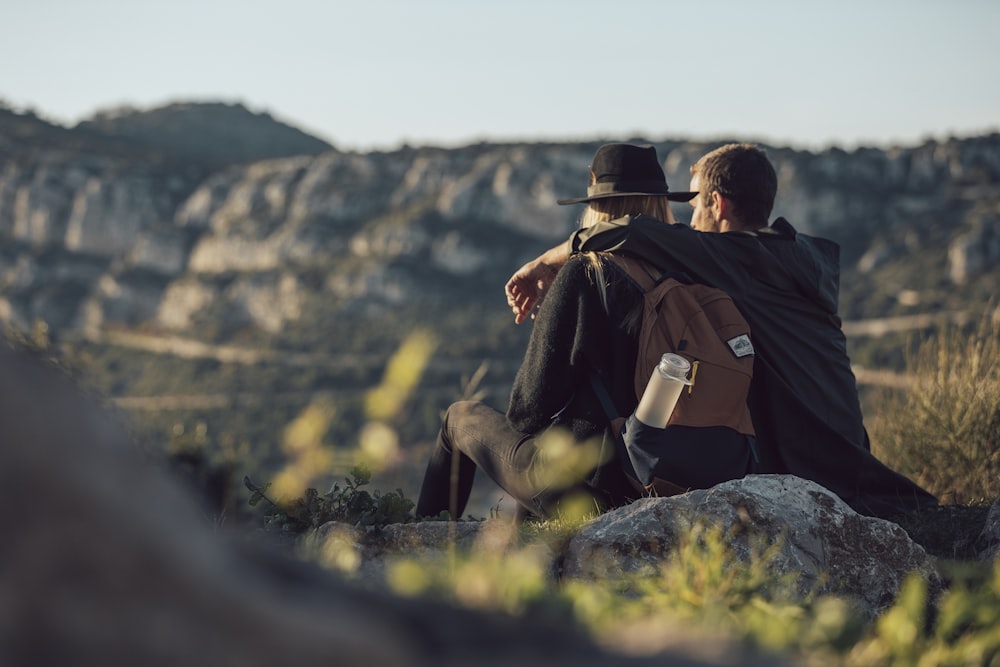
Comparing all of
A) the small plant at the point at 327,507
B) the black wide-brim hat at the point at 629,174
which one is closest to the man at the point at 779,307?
the black wide-brim hat at the point at 629,174

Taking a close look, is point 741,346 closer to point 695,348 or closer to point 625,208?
point 695,348

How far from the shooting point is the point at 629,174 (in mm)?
3344

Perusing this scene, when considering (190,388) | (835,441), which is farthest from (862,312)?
(835,441)

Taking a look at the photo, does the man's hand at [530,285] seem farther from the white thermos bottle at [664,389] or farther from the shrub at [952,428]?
the shrub at [952,428]

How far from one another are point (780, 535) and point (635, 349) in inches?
32.9

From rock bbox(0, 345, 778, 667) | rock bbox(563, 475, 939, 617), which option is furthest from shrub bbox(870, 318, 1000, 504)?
rock bbox(0, 345, 778, 667)

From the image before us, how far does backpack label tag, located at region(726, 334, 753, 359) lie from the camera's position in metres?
2.92

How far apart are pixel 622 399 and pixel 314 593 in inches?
86.9

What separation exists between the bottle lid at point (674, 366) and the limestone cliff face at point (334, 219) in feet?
187

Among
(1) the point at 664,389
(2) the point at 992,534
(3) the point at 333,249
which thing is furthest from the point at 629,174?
(3) the point at 333,249

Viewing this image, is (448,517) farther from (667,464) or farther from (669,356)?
(669,356)

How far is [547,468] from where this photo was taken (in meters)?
2.85

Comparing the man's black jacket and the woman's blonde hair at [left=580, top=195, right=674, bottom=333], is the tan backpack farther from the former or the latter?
the woman's blonde hair at [left=580, top=195, right=674, bottom=333]

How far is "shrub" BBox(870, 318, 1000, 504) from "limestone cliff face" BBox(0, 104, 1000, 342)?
2140 inches
